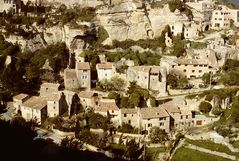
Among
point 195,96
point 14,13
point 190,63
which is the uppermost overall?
point 14,13

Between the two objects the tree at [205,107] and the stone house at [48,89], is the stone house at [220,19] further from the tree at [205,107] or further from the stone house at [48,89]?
the stone house at [48,89]

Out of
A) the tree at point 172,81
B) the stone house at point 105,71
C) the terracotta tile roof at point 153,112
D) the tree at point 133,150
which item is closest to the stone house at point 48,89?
the stone house at point 105,71

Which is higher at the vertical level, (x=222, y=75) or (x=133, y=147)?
(x=222, y=75)

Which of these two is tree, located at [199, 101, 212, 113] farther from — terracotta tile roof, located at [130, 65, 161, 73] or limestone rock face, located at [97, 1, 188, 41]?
limestone rock face, located at [97, 1, 188, 41]

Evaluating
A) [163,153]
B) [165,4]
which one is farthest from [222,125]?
[165,4]

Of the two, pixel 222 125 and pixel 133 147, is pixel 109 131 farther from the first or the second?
pixel 222 125

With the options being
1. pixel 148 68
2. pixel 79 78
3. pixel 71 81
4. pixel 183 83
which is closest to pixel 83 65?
pixel 79 78

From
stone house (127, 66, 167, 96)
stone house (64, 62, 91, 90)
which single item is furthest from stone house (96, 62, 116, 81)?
stone house (127, 66, 167, 96)

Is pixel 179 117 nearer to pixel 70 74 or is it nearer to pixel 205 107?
pixel 205 107
